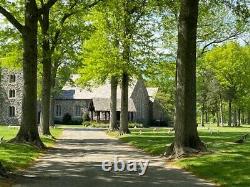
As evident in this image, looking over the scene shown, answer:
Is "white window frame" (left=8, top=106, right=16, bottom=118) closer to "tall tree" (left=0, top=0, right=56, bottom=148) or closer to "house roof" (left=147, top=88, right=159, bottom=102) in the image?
"house roof" (left=147, top=88, right=159, bottom=102)

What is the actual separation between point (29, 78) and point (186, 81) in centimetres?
847

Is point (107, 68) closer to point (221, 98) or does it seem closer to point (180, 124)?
point (180, 124)

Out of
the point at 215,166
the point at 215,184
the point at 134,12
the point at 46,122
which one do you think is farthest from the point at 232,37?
the point at 215,184

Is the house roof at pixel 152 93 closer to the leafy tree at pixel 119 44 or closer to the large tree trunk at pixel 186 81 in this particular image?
the leafy tree at pixel 119 44

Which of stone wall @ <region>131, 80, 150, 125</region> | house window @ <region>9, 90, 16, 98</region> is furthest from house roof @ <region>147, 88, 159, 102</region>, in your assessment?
house window @ <region>9, 90, 16, 98</region>

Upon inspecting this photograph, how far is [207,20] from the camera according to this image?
4803 cm

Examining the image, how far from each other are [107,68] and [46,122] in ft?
21.3

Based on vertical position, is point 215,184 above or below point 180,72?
below

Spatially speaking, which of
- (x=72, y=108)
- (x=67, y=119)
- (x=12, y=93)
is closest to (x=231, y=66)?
(x=72, y=108)

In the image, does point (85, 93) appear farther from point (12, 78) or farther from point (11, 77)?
point (11, 77)

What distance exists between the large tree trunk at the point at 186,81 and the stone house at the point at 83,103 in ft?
179

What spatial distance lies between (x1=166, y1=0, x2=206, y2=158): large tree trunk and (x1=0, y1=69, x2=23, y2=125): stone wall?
6217cm

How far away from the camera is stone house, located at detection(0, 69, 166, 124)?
80.8 m

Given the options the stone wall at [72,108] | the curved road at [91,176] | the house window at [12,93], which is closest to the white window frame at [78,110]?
the stone wall at [72,108]
